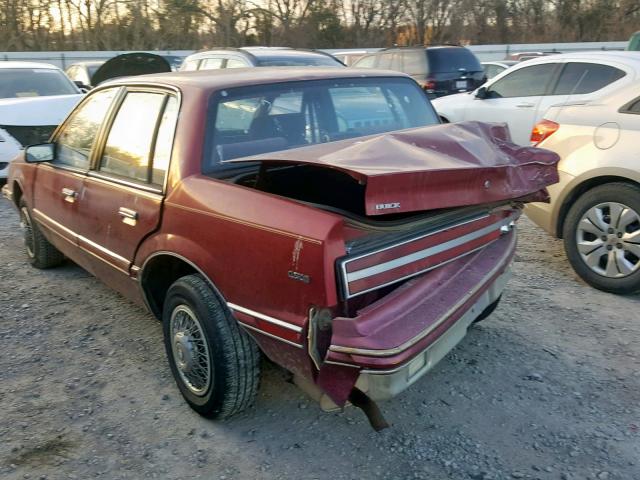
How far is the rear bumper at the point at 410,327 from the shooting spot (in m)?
2.39

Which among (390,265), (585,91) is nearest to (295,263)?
(390,265)

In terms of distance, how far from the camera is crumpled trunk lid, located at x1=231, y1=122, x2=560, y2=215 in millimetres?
2418

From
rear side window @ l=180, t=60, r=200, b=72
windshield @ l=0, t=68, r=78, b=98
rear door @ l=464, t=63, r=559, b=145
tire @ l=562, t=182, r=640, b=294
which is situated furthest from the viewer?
rear side window @ l=180, t=60, r=200, b=72

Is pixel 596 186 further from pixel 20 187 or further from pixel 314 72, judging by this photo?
pixel 20 187

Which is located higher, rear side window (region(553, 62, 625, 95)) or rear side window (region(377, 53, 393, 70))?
rear side window (region(377, 53, 393, 70))

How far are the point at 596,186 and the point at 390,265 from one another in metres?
2.87

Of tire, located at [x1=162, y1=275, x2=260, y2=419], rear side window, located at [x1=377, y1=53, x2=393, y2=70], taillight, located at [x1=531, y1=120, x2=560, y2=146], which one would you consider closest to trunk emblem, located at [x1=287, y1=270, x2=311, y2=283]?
tire, located at [x1=162, y1=275, x2=260, y2=419]

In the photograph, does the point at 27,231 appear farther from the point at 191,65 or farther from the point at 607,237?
the point at 191,65

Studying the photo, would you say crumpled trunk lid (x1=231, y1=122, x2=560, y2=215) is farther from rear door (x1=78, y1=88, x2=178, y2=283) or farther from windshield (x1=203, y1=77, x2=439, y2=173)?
rear door (x1=78, y1=88, x2=178, y2=283)

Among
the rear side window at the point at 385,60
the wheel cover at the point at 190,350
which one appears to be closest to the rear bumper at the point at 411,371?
the wheel cover at the point at 190,350

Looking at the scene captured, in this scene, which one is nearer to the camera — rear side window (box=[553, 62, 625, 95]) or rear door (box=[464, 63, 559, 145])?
rear side window (box=[553, 62, 625, 95])

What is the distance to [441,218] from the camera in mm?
2918

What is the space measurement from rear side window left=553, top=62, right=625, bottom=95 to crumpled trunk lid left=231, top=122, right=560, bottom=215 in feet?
15.7

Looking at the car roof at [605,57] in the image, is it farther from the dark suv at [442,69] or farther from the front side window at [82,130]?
the front side window at [82,130]
